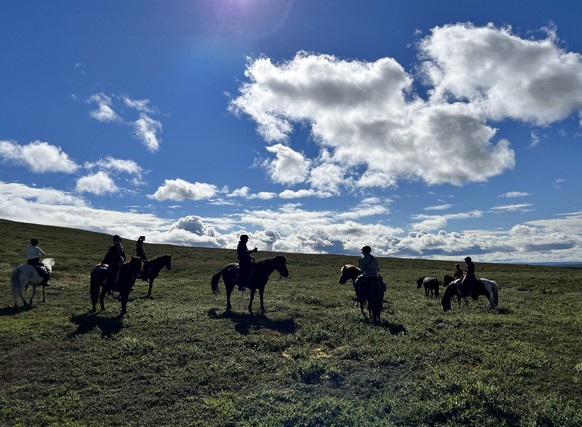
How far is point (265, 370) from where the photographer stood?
12750 mm

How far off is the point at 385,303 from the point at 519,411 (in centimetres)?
1820

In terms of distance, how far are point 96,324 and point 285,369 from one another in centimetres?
985

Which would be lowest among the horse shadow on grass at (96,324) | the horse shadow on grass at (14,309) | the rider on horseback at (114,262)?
the horse shadow on grass at (14,309)

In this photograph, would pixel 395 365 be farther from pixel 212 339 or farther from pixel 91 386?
pixel 91 386

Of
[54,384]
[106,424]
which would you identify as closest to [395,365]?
[106,424]

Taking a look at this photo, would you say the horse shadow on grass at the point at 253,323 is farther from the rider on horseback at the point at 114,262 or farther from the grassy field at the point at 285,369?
the rider on horseback at the point at 114,262

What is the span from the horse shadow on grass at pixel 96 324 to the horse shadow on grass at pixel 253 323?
4.37 metres

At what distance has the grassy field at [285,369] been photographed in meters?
9.88

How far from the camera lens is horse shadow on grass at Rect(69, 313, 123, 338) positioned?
16641mm

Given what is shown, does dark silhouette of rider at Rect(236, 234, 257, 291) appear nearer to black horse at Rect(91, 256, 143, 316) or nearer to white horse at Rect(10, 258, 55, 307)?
black horse at Rect(91, 256, 143, 316)

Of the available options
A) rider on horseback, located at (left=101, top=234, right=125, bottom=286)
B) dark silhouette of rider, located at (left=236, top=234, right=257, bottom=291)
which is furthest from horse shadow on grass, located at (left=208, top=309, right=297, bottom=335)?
rider on horseback, located at (left=101, top=234, right=125, bottom=286)

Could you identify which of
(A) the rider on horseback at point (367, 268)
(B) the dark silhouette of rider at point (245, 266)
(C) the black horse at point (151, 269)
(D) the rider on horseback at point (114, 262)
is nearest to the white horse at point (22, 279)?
(D) the rider on horseback at point (114, 262)

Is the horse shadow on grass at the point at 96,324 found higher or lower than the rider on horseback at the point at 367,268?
lower

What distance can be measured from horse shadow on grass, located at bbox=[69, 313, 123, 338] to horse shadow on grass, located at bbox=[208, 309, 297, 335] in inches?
172
